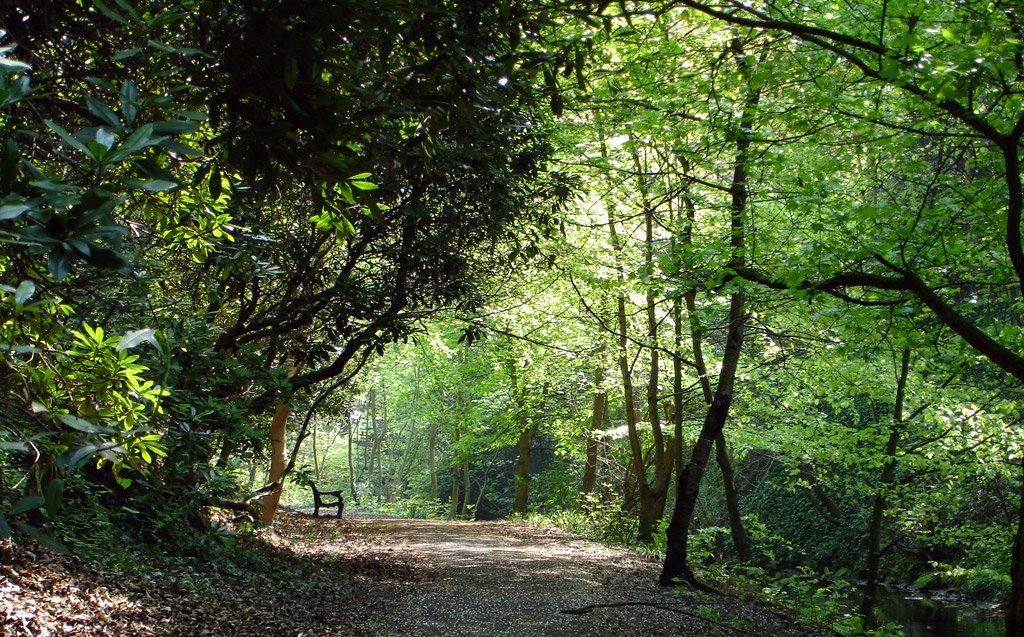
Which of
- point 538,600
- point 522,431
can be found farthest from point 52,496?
point 522,431

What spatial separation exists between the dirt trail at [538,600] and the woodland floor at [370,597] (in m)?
0.02

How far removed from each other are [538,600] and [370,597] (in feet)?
5.95

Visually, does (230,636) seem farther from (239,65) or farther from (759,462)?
(759,462)

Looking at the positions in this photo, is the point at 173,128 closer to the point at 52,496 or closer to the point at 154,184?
the point at 154,184

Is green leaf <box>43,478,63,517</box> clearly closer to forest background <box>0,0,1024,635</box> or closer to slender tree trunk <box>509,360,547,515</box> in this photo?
forest background <box>0,0,1024,635</box>

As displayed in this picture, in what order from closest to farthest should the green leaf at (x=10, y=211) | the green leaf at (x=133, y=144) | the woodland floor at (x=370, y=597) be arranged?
the green leaf at (x=10, y=211) → the green leaf at (x=133, y=144) → the woodland floor at (x=370, y=597)

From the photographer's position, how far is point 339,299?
8.48m

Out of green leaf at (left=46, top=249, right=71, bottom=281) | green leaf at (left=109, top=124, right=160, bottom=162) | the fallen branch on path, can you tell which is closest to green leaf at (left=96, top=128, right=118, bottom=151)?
green leaf at (left=109, top=124, right=160, bottom=162)

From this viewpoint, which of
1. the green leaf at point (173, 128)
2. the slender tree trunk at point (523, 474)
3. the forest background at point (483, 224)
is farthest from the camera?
the slender tree trunk at point (523, 474)

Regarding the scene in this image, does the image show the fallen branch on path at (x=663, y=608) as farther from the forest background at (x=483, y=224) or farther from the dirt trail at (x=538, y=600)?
the forest background at (x=483, y=224)

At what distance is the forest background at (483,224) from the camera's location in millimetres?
2715

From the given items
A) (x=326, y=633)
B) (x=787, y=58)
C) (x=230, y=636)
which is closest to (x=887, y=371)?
(x=787, y=58)

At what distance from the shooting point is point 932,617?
45.9 feet

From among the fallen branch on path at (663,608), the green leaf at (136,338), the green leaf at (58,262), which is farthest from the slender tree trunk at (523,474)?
the green leaf at (58,262)
